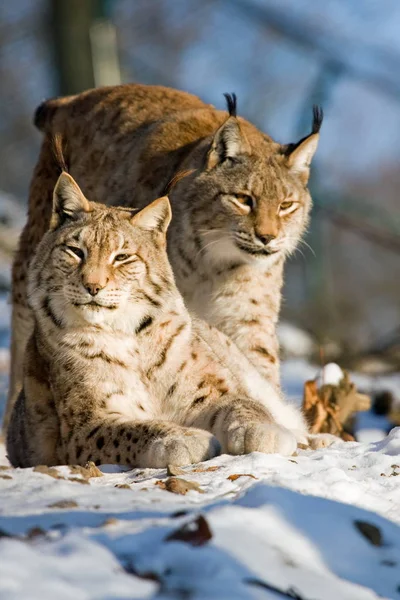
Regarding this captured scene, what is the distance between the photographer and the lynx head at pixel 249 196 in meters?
5.65

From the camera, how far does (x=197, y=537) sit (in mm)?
2469

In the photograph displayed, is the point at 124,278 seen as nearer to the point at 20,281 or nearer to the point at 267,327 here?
the point at 267,327

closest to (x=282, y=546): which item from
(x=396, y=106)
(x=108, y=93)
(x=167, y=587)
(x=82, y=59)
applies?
(x=167, y=587)

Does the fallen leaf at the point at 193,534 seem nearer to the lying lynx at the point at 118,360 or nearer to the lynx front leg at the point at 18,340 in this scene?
the lying lynx at the point at 118,360

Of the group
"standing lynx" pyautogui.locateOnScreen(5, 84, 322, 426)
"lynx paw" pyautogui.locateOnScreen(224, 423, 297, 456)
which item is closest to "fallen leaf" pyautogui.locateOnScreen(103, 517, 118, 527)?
"lynx paw" pyautogui.locateOnScreen(224, 423, 297, 456)

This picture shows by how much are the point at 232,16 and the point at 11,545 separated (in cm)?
961

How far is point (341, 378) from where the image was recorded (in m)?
5.88

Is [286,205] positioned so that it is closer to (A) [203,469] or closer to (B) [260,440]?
(B) [260,440]

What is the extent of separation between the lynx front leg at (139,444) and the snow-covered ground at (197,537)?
295mm

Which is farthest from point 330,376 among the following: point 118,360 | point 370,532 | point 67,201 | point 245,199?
point 370,532

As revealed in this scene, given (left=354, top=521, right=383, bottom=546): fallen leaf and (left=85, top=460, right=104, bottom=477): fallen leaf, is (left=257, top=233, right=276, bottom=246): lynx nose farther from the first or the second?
(left=354, top=521, right=383, bottom=546): fallen leaf

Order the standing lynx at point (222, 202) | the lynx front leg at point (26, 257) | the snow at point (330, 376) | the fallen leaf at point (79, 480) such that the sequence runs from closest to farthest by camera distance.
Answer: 1. the fallen leaf at point (79, 480)
2. the standing lynx at point (222, 202)
3. the snow at point (330, 376)
4. the lynx front leg at point (26, 257)

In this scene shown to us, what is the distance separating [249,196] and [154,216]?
1441mm

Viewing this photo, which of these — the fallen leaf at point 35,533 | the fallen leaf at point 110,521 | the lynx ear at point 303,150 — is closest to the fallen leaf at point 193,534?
the fallen leaf at point 110,521
